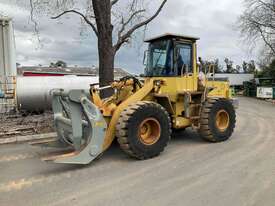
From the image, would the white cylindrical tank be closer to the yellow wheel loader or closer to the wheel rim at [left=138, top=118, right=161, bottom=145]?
the yellow wheel loader

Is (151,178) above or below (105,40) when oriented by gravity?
below

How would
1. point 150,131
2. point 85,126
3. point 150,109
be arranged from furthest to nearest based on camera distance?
point 150,131 → point 150,109 → point 85,126

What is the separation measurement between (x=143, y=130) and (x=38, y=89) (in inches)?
296

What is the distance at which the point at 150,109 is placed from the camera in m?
6.49

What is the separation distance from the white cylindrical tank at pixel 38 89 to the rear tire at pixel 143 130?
22.9 feet

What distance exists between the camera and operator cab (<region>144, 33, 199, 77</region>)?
7648 mm

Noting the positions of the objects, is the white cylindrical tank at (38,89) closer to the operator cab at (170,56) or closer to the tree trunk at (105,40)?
the tree trunk at (105,40)

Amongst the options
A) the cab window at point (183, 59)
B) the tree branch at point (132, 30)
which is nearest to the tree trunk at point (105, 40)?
the tree branch at point (132, 30)

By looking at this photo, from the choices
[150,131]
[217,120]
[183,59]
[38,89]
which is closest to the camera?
[150,131]

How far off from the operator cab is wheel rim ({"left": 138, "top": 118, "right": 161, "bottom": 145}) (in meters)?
1.50

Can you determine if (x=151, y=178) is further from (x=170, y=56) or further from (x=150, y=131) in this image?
(x=170, y=56)

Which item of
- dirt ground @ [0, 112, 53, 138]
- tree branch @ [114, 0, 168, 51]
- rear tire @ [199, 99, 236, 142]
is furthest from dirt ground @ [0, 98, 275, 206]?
tree branch @ [114, 0, 168, 51]

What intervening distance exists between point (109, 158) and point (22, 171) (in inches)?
64.2

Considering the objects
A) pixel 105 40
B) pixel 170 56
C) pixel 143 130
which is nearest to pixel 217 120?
pixel 170 56
